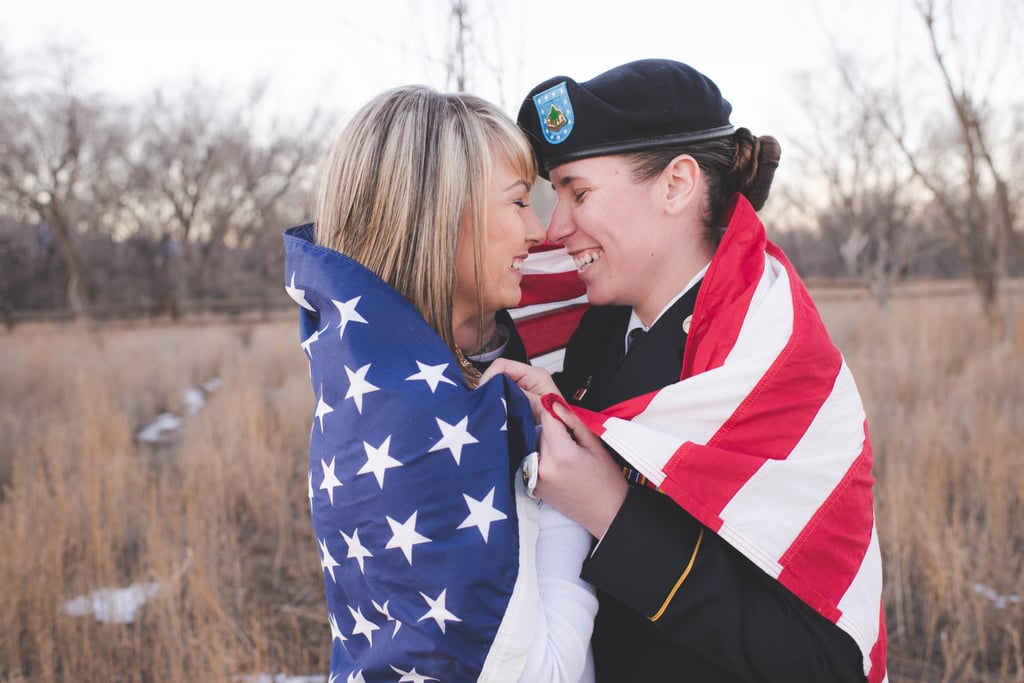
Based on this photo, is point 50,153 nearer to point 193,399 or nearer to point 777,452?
point 193,399

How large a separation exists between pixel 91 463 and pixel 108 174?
22.2 m

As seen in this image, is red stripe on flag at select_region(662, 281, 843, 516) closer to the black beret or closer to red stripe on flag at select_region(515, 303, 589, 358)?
the black beret

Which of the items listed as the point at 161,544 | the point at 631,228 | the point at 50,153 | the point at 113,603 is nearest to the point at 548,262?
the point at 631,228

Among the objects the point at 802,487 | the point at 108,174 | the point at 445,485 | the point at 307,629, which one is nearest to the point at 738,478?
the point at 802,487

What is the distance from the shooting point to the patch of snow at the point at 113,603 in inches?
121

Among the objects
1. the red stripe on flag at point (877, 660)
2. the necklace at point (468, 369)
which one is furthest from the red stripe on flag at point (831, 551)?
the necklace at point (468, 369)

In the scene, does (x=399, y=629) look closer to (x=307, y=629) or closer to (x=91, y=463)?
(x=307, y=629)

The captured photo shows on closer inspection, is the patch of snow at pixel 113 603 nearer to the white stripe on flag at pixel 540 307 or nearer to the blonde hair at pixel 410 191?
the white stripe on flag at pixel 540 307

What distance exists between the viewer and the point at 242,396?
6605 mm

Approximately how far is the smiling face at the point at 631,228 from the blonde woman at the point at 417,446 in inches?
10.6

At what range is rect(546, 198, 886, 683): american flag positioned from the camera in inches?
46.8

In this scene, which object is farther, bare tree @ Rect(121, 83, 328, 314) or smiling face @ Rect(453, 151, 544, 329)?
bare tree @ Rect(121, 83, 328, 314)

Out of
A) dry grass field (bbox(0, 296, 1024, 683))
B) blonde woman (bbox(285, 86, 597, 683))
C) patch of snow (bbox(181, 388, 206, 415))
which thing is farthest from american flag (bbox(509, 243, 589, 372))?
patch of snow (bbox(181, 388, 206, 415))

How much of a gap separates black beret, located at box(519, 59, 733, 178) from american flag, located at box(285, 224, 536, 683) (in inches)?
23.6
